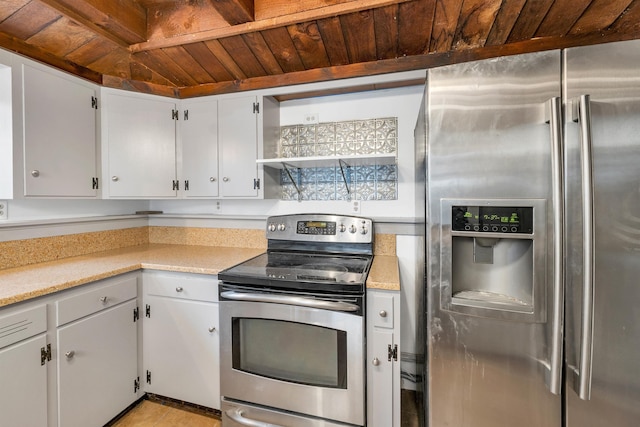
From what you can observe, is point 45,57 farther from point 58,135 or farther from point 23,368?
point 23,368

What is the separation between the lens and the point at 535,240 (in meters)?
0.98

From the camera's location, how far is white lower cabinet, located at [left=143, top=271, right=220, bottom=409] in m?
1.64

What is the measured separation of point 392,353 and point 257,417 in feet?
2.68

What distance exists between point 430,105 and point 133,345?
6.91 ft

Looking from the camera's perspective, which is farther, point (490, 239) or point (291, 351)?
point (291, 351)

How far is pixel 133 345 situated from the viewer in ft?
5.68

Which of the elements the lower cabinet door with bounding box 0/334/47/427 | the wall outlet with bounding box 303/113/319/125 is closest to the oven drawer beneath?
the lower cabinet door with bounding box 0/334/47/427

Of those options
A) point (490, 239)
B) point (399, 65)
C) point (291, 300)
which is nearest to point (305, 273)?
point (291, 300)

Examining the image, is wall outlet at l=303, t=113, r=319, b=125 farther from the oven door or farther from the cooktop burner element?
the oven door

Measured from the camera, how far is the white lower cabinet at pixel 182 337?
1.64m

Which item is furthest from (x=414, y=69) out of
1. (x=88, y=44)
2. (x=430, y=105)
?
(x=88, y=44)

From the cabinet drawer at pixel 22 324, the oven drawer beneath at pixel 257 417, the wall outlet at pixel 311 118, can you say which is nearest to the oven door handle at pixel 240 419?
the oven drawer beneath at pixel 257 417

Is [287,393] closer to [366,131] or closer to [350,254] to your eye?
[350,254]

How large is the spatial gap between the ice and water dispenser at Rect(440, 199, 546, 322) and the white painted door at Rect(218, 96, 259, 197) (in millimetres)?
1351
